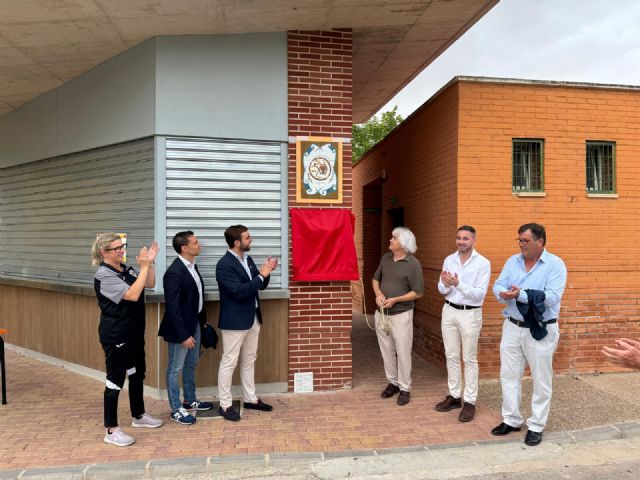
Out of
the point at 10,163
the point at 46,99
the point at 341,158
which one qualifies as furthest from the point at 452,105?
the point at 10,163

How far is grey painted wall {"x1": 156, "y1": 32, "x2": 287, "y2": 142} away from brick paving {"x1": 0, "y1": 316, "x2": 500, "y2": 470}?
126 inches

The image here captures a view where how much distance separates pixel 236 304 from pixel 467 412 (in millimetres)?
2648

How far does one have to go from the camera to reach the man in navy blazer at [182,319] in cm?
504

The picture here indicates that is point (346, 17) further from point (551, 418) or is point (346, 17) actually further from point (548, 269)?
point (551, 418)

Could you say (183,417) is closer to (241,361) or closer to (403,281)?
(241,361)

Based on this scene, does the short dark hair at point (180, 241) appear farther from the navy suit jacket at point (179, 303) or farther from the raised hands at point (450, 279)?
the raised hands at point (450, 279)

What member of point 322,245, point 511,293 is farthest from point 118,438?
point 511,293

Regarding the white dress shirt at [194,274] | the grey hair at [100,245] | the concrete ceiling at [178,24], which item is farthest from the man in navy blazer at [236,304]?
the concrete ceiling at [178,24]

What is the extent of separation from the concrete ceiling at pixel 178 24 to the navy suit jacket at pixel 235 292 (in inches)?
105

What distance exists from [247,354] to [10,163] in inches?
226

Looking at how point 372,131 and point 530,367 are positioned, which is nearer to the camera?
point 530,367

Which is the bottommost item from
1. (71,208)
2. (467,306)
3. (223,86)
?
(467,306)

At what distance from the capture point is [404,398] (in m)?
5.81

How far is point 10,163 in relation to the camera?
837 centimetres
